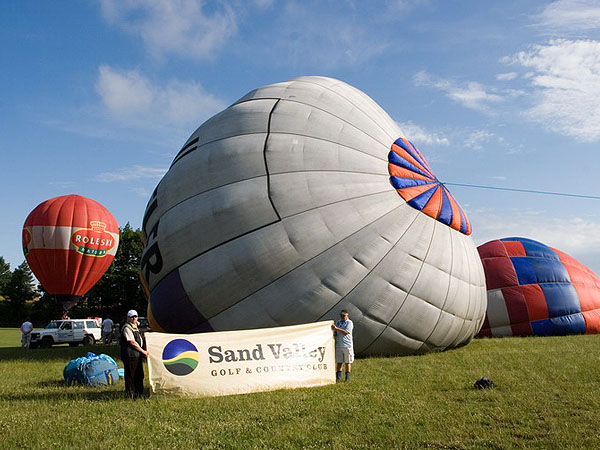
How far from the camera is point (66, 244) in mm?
25344

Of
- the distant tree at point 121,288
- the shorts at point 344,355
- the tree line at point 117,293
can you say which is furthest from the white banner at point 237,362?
the distant tree at point 121,288

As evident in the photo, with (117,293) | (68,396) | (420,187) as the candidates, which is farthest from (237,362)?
(117,293)

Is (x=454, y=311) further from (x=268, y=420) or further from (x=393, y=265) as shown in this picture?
(x=268, y=420)

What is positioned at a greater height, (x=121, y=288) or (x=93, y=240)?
(x=93, y=240)

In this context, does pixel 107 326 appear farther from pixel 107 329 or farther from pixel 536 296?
pixel 536 296

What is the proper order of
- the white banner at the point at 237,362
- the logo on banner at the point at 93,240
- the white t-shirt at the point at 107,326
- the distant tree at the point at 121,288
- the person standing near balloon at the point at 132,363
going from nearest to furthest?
1. the white banner at the point at 237,362
2. the person standing near balloon at the point at 132,363
3. the white t-shirt at the point at 107,326
4. the logo on banner at the point at 93,240
5. the distant tree at the point at 121,288

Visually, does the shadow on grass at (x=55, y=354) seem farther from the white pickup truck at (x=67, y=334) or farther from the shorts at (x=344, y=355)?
the shorts at (x=344, y=355)

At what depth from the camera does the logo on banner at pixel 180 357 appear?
6.93m

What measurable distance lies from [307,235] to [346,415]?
14.8 ft

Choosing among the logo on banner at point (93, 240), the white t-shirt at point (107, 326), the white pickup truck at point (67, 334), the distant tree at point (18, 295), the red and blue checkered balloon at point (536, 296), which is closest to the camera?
the red and blue checkered balloon at point (536, 296)

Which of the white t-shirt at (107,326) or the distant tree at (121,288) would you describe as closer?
the white t-shirt at (107,326)

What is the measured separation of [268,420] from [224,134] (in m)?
7.02

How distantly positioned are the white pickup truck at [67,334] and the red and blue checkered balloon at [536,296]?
1580 centimetres

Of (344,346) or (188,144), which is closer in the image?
(344,346)
